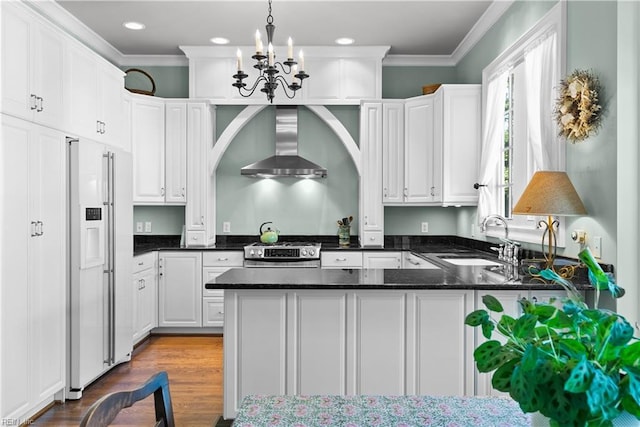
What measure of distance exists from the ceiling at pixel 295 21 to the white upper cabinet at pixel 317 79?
18 centimetres

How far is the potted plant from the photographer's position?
59 centimetres

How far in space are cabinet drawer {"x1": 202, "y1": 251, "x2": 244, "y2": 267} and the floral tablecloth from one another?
3634 millimetres

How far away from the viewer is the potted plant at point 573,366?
1.92 feet

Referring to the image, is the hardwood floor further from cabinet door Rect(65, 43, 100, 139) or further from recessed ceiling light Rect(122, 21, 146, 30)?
recessed ceiling light Rect(122, 21, 146, 30)

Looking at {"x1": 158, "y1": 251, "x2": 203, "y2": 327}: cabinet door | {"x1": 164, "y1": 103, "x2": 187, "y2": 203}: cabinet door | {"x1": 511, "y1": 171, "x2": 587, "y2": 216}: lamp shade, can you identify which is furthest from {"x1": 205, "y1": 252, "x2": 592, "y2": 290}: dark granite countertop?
{"x1": 164, "y1": 103, "x2": 187, "y2": 203}: cabinet door

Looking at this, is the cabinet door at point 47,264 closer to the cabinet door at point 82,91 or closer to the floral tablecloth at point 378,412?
the cabinet door at point 82,91

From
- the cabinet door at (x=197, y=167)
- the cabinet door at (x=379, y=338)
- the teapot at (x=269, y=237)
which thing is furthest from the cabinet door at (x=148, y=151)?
the cabinet door at (x=379, y=338)

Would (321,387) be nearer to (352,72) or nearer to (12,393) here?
(12,393)

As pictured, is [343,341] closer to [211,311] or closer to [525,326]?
[525,326]

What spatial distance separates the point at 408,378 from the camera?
249cm

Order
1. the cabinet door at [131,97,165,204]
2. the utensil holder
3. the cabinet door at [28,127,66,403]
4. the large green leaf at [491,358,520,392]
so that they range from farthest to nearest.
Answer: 1. the utensil holder
2. the cabinet door at [131,97,165,204]
3. the cabinet door at [28,127,66,403]
4. the large green leaf at [491,358,520,392]

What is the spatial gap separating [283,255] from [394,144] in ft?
5.42

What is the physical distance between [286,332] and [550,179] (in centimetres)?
164

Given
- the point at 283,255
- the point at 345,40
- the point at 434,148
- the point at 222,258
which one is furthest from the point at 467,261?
the point at 345,40
